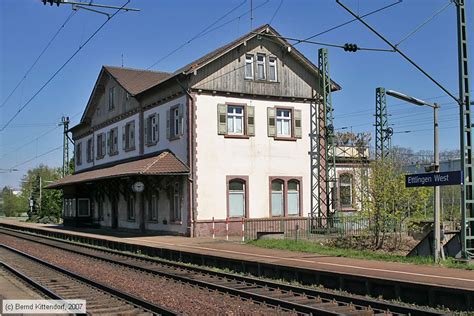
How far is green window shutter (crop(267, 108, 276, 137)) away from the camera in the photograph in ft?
97.8

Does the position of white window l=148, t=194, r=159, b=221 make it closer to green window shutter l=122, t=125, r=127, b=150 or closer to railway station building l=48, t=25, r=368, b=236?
railway station building l=48, t=25, r=368, b=236

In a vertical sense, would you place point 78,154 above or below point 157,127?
below

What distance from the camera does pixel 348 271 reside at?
43.9 ft

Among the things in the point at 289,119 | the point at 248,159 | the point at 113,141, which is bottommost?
the point at 248,159

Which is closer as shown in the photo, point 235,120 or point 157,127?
point 235,120

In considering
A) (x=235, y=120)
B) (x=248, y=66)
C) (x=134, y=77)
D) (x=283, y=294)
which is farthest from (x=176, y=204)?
(x=283, y=294)

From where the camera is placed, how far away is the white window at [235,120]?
28895 mm

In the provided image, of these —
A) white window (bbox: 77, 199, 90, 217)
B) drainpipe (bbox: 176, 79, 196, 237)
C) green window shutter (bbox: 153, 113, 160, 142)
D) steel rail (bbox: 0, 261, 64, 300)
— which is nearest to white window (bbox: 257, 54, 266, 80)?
drainpipe (bbox: 176, 79, 196, 237)

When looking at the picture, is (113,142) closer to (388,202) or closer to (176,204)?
(176,204)

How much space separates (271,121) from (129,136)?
33.9 feet

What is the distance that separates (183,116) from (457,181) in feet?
52.6

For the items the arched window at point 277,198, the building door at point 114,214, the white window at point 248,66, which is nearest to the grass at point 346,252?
the arched window at point 277,198

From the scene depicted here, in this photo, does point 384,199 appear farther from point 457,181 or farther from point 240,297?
point 240,297

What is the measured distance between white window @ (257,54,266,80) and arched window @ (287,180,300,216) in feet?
19.0
